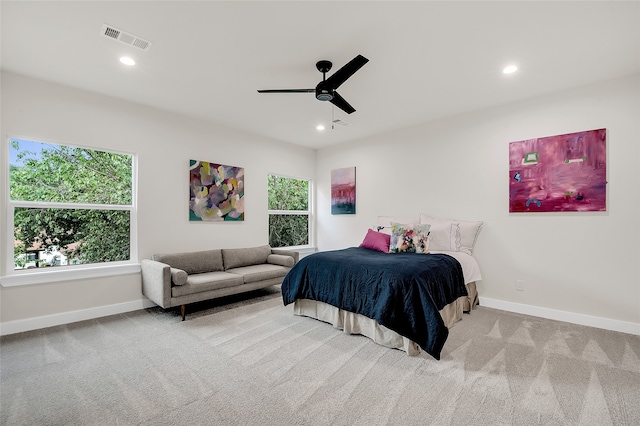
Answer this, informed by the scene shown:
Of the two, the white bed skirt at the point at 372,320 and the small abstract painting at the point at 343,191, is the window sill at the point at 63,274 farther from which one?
the small abstract painting at the point at 343,191

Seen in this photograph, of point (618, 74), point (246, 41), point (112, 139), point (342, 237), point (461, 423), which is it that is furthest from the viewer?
point (342, 237)

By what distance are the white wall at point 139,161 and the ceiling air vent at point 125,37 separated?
4.85 ft

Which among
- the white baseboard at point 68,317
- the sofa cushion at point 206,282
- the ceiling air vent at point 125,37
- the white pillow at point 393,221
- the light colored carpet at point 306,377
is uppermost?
the ceiling air vent at point 125,37

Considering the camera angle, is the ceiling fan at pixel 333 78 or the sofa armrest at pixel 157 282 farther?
the sofa armrest at pixel 157 282

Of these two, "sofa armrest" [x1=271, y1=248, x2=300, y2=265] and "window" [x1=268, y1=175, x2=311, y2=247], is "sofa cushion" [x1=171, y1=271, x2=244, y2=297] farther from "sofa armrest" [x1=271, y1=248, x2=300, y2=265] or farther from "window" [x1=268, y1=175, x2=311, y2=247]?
"window" [x1=268, y1=175, x2=311, y2=247]

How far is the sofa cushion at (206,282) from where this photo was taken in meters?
3.38

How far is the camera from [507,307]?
12.4ft

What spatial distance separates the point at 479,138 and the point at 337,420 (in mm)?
3883

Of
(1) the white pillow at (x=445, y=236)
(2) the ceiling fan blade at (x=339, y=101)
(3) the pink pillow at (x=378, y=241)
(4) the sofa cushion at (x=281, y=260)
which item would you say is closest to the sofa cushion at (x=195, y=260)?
(4) the sofa cushion at (x=281, y=260)

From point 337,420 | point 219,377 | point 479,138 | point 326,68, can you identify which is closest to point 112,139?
point 326,68

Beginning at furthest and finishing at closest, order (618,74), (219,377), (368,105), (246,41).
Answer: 1. (368,105)
2. (618,74)
3. (246,41)
4. (219,377)

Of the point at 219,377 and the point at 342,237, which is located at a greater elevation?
the point at 342,237

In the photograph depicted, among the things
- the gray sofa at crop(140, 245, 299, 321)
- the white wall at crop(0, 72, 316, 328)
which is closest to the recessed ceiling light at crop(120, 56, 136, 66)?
the white wall at crop(0, 72, 316, 328)

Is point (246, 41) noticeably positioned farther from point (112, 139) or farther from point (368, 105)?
point (112, 139)
